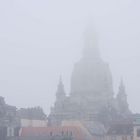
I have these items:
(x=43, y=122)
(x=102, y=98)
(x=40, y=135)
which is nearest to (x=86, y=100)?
(x=102, y=98)

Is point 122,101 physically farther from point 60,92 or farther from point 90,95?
point 60,92

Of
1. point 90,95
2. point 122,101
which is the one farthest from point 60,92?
point 122,101

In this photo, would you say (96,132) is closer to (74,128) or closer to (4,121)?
(74,128)

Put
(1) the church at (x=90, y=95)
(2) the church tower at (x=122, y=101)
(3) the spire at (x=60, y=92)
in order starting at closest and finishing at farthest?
(1) the church at (x=90, y=95)
(2) the church tower at (x=122, y=101)
(3) the spire at (x=60, y=92)

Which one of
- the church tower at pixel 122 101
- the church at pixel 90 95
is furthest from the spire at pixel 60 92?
the church tower at pixel 122 101

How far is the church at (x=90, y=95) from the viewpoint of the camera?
116 metres

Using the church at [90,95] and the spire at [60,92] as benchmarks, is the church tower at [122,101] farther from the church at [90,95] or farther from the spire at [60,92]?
the spire at [60,92]

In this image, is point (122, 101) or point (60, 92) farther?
point (60, 92)

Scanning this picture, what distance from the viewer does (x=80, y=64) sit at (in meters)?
123

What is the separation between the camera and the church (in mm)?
115938

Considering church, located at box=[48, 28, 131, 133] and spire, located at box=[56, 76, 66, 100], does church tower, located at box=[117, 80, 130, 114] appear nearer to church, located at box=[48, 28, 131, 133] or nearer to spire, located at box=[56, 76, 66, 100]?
church, located at box=[48, 28, 131, 133]

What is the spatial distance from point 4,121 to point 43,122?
28.0m

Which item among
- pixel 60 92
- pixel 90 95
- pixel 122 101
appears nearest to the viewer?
pixel 90 95

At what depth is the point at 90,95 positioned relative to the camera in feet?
393
